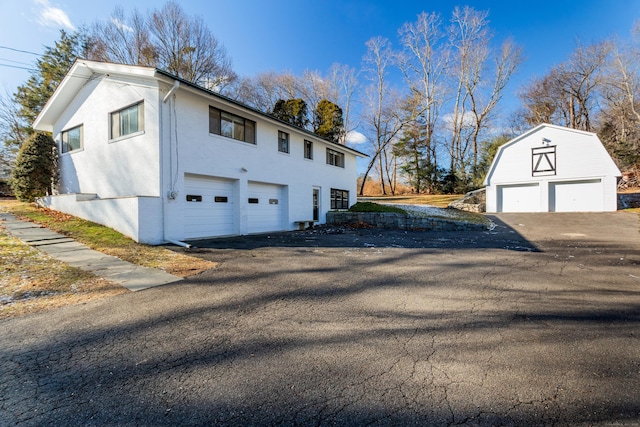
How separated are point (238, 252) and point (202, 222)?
3257 millimetres

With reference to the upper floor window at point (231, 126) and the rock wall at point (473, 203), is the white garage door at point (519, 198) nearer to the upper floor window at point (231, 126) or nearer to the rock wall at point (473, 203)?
the rock wall at point (473, 203)

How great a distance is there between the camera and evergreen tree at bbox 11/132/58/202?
12789mm

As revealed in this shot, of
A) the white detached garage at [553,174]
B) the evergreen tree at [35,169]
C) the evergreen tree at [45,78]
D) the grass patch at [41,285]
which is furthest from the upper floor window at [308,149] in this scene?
the evergreen tree at [45,78]

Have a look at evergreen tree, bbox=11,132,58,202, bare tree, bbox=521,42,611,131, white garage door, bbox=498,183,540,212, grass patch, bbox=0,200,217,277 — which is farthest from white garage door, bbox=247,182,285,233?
bare tree, bbox=521,42,611,131

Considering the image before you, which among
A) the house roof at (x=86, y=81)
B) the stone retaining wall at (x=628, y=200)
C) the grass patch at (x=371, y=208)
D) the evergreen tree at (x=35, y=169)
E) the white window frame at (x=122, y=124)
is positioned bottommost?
the grass patch at (x=371, y=208)

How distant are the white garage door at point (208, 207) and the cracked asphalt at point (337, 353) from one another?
5.15m

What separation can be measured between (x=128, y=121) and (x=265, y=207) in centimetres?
591

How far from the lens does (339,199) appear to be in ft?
60.5

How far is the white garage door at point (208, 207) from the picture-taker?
987cm

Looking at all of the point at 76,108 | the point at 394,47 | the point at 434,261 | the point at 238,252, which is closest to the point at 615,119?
the point at 394,47

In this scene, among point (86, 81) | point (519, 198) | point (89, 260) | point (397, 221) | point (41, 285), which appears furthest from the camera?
point (519, 198)

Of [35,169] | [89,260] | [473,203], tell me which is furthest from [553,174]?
[35,169]

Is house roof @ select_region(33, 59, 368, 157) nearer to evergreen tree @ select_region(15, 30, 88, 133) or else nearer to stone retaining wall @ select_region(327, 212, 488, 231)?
stone retaining wall @ select_region(327, 212, 488, 231)

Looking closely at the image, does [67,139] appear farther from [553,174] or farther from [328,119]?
[553,174]
